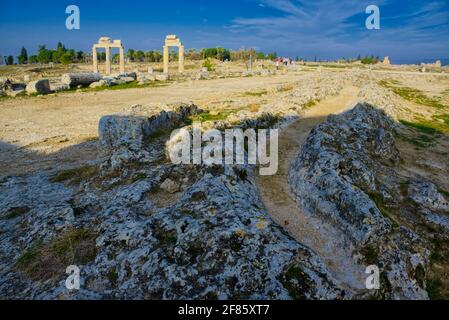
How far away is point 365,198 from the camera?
990 cm

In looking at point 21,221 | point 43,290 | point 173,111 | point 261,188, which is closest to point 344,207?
point 261,188

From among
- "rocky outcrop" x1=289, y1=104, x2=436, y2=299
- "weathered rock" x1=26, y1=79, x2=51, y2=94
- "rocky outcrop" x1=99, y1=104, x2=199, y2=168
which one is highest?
"weathered rock" x1=26, y1=79, x2=51, y2=94

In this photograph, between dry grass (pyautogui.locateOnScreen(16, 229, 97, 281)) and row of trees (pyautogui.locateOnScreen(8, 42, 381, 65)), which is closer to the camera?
Result: dry grass (pyautogui.locateOnScreen(16, 229, 97, 281))

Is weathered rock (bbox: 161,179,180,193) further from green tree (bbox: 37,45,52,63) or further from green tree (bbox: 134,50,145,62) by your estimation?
green tree (bbox: 134,50,145,62)

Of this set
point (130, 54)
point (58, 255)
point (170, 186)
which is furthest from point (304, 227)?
point (130, 54)

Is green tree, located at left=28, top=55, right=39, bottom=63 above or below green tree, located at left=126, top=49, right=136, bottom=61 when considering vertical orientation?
below

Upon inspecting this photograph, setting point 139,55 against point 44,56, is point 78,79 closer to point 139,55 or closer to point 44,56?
point 44,56

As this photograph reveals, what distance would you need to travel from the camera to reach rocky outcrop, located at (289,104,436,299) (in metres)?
7.96

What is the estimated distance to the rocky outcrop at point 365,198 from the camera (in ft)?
26.1

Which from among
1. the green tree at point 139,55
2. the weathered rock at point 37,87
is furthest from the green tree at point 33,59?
the weathered rock at point 37,87

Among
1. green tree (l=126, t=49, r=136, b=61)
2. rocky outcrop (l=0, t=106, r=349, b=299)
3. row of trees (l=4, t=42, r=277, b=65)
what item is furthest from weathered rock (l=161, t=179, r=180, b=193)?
green tree (l=126, t=49, r=136, b=61)

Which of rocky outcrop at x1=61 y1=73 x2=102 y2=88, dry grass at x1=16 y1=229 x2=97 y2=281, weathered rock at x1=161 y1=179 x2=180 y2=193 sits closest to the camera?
dry grass at x1=16 y1=229 x2=97 y2=281
